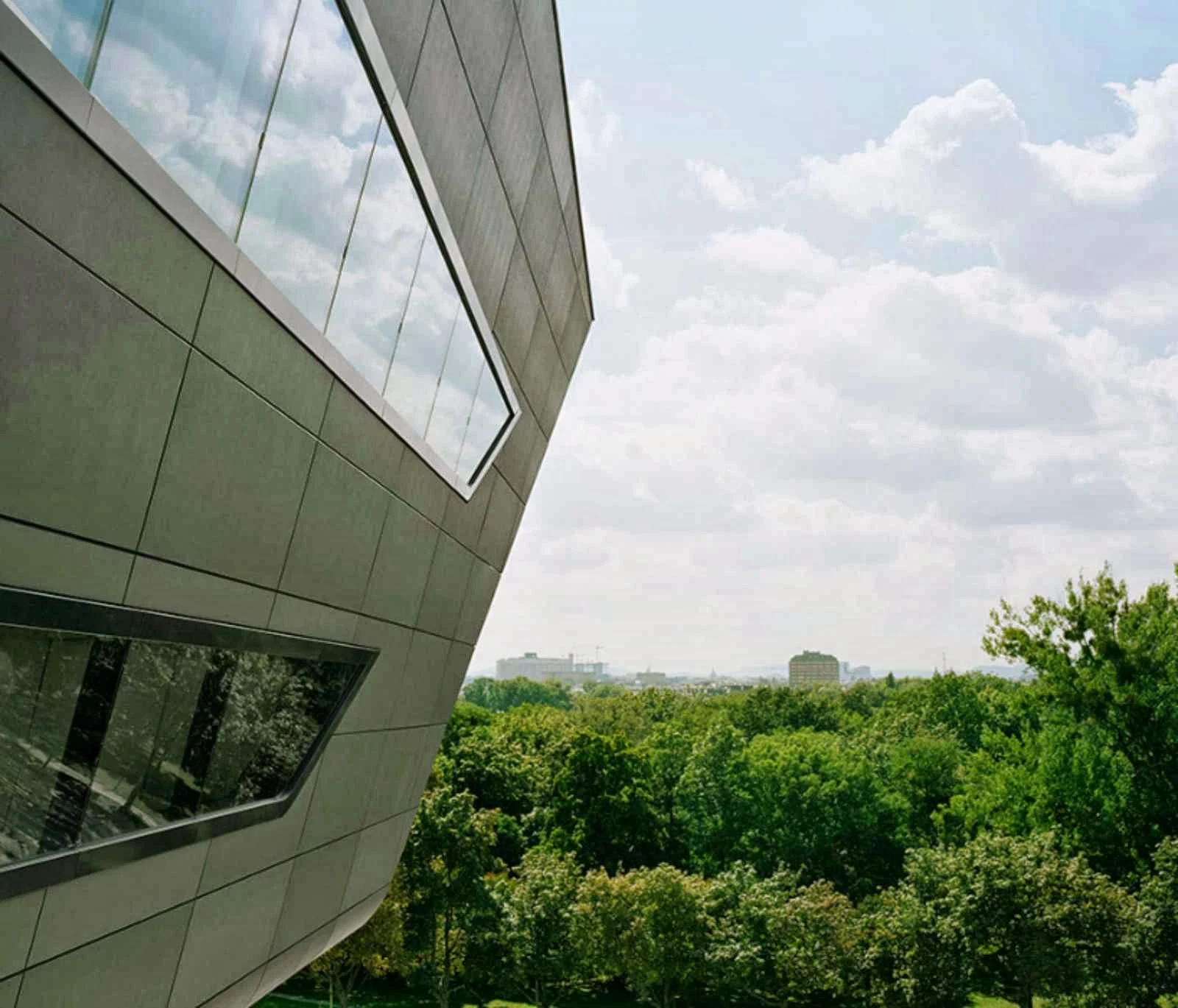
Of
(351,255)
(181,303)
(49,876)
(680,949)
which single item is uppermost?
(351,255)

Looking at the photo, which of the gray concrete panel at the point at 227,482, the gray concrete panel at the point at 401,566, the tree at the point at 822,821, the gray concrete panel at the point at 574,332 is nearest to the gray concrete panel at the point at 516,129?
the gray concrete panel at the point at 401,566

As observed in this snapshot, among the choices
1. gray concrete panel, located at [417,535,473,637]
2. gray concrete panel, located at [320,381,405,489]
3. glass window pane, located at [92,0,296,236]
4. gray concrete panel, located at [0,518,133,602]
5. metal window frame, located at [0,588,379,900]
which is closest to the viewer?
glass window pane, located at [92,0,296,236]

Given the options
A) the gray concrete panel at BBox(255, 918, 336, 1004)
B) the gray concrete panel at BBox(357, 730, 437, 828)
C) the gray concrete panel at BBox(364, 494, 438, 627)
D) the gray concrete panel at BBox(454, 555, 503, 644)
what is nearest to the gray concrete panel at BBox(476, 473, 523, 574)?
the gray concrete panel at BBox(454, 555, 503, 644)

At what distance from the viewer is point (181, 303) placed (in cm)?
656

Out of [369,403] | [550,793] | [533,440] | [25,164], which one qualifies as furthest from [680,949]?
[25,164]

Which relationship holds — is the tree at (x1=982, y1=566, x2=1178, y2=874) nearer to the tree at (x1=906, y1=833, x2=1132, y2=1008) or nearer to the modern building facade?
the tree at (x1=906, y1=833, x2=1132, y2=1008)

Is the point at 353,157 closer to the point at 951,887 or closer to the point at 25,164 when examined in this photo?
the point at 25,164

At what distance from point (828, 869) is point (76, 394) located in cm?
5225

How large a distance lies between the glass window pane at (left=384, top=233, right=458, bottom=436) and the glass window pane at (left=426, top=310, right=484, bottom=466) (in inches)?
9.8

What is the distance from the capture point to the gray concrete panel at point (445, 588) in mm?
14633

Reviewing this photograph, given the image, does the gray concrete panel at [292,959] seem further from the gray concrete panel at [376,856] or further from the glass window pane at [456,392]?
the glass window pane at [456,392]

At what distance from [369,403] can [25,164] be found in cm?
527

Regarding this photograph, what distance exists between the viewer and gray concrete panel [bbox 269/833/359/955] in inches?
493

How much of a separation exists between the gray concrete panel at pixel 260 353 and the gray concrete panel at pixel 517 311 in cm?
573
